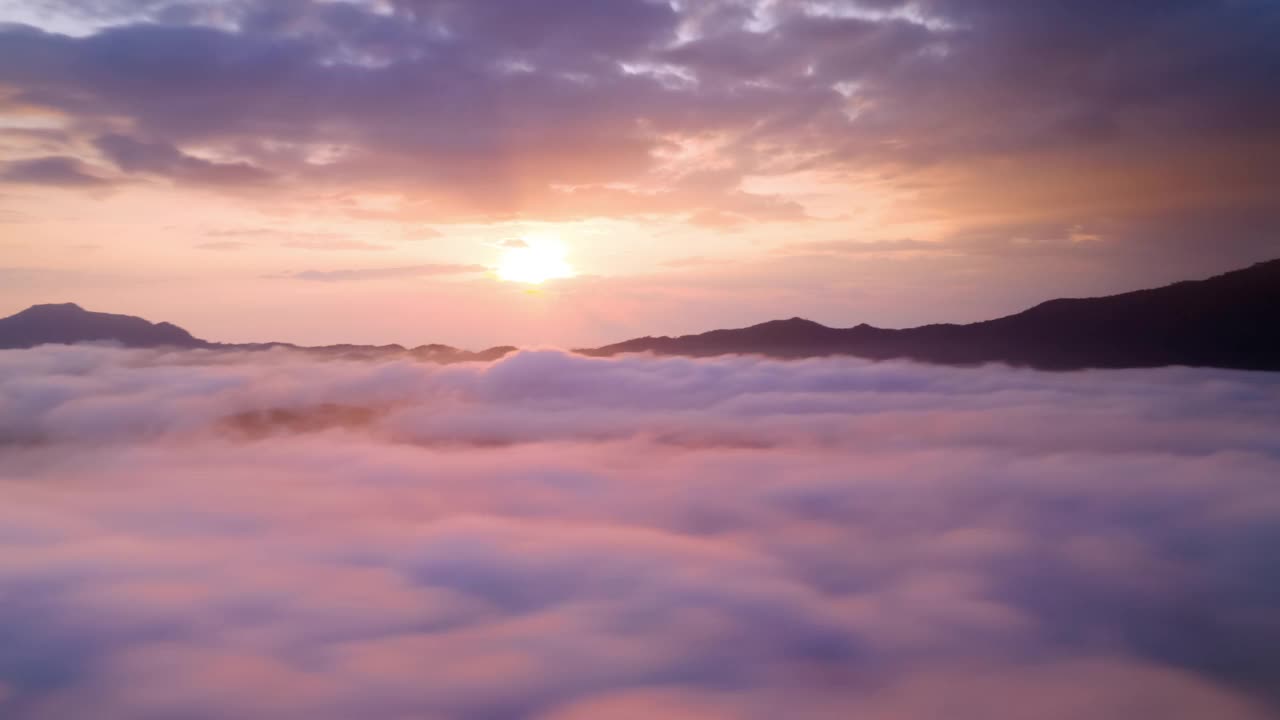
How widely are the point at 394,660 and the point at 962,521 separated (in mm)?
67905

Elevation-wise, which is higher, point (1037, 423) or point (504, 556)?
point (1037, 423)

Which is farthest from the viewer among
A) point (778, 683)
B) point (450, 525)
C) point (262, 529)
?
point (262, 529)

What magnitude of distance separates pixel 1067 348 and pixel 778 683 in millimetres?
144946

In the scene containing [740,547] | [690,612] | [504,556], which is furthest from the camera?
[740,547]

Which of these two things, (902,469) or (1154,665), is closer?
(1154,665)

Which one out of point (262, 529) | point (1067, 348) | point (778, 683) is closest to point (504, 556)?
point (778, 683)

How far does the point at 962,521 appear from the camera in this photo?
308ft

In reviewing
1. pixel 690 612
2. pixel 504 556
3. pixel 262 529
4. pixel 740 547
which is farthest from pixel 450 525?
pixel 690 612

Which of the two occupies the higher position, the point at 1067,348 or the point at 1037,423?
the point at 1067,348

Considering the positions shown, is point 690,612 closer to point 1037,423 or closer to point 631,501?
point 631,501

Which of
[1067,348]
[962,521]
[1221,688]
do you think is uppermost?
[1067,348]

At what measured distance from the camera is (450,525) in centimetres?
10669

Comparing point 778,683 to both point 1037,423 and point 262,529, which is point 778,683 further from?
point 1037,423

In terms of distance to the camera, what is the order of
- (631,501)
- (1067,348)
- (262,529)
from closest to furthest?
(262,529)
(631,501)
(1067,348)
